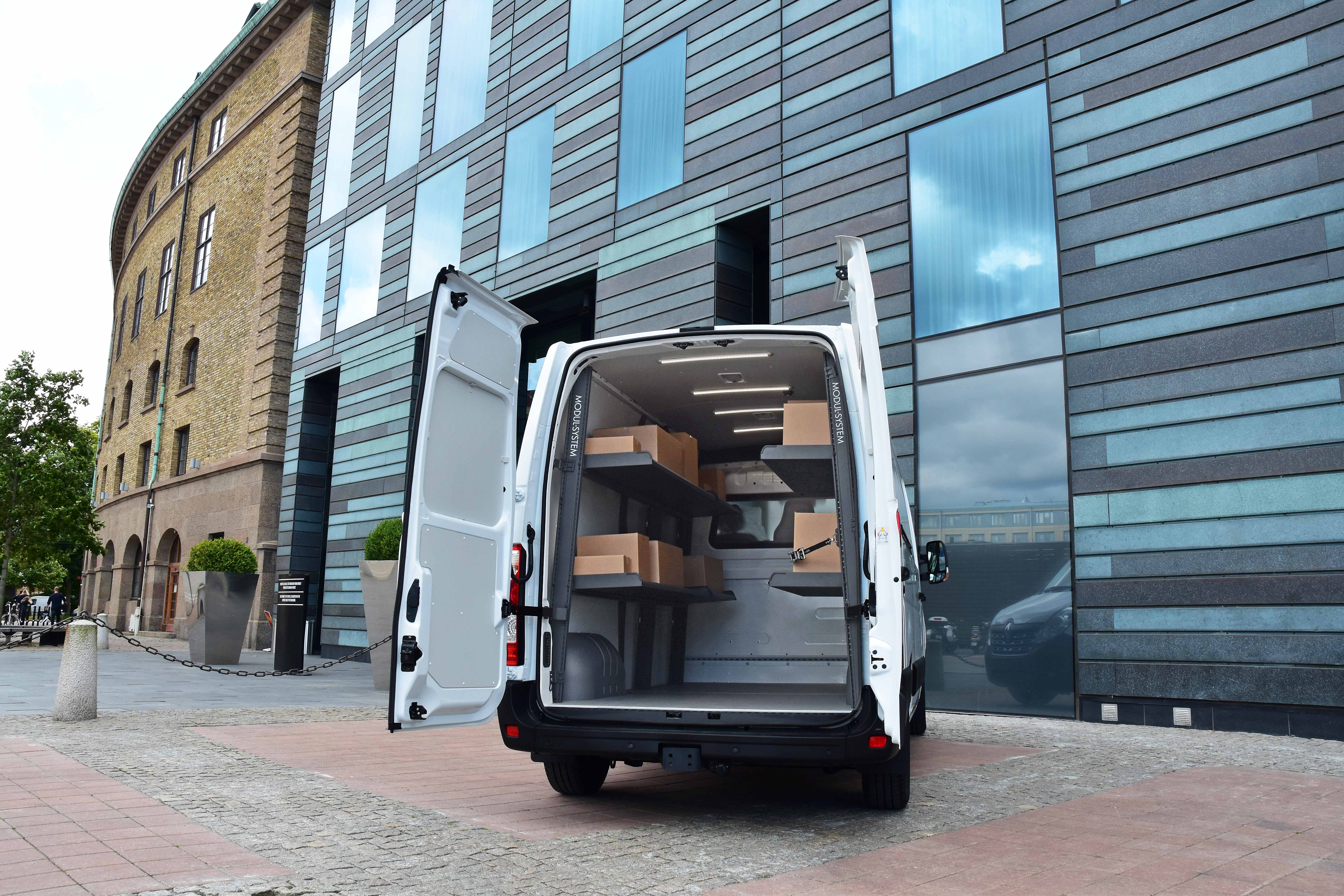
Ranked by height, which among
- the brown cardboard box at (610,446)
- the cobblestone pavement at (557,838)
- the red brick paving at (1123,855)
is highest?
the brown cardboard box at (610,446)

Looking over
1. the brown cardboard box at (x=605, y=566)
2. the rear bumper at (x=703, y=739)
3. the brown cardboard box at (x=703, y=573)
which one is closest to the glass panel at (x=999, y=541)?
the brown cardboard box at (x=703, y=573)

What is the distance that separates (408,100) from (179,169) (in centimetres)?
1840

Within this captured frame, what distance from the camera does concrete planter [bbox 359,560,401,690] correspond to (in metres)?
11.8

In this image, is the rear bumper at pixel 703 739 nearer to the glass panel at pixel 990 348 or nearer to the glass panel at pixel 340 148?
the glass panel at pixel 990 348

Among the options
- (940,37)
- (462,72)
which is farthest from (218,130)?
(940,37)

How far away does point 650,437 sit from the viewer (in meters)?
5.43

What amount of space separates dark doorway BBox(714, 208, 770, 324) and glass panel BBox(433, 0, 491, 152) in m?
7.03

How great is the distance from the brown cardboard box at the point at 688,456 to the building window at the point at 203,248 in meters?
27.4

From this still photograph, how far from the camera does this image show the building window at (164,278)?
3291 centimetres

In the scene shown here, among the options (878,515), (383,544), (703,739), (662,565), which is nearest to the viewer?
(878,515)

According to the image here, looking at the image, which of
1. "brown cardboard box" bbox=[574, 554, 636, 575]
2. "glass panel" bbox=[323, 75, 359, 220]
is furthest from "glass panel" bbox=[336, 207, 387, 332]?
"brown cardboard box" bbox=[574, 554, 636, 575]

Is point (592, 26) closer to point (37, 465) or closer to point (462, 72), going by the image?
point (462, 72)

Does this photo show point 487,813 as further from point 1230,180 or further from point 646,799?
point 1230,180

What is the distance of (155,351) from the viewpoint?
107 ft
